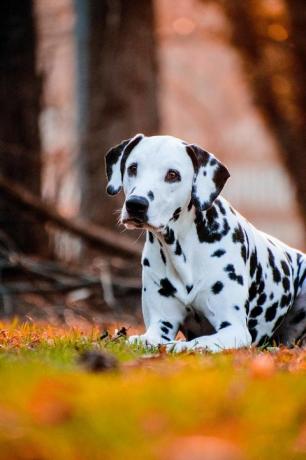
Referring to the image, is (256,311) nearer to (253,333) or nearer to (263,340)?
(253,333)

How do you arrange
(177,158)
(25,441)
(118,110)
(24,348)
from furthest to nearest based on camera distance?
(118,110)
(177,158)
(24,348)
(25,441)

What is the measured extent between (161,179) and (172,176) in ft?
0.33

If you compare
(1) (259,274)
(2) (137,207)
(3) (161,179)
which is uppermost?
(3) (161,179)

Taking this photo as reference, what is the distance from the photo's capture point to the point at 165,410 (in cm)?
394

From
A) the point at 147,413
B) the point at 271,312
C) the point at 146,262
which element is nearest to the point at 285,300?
the point at 271,312

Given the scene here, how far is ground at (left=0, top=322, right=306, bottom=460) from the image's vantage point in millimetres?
3713

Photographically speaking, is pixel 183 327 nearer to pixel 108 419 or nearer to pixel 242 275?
pixel 242 275

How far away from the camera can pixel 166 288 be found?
7098mm

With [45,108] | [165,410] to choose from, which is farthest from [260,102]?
[165,410]

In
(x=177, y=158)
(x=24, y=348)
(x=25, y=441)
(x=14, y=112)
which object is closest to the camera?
(x=25, y=441)

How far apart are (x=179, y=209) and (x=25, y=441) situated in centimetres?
324

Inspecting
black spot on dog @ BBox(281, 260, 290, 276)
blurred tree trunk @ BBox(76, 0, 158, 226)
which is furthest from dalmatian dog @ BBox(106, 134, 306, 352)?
blurred tree trunk @ BBox(76, 0, 158, 226)

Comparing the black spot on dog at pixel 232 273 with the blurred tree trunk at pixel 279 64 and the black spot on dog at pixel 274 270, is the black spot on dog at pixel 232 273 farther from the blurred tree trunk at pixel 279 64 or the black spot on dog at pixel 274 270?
the blurred tree trunk at pixel 279 64

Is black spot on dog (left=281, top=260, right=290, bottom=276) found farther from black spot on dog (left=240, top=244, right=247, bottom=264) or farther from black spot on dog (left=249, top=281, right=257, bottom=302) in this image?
black spot on dog (left=240, top=244, right=247, bottom=264)
